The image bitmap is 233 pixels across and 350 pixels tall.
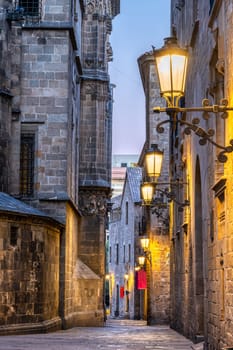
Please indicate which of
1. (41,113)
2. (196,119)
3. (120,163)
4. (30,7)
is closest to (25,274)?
(41,113)

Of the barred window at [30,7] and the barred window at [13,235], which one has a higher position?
the barred window at [30,7]

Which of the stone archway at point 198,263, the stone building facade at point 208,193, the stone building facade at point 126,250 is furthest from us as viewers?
the stone building facade at point 126,250

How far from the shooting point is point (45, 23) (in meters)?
29.2

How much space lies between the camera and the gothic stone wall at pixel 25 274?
22828 mm

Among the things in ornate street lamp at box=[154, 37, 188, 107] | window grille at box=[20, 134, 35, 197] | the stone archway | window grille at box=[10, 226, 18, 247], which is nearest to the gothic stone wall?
window grille at box=[10, 226, 18, 247]

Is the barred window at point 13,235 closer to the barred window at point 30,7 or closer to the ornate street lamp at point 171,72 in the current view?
the barred window at point 30,7

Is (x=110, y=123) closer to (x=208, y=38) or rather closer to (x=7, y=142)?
(x=7, y=142)

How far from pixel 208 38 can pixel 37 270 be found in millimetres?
11542

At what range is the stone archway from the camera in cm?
1939

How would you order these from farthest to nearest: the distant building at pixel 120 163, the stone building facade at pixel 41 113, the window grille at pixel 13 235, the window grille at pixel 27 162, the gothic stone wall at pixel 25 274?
the distant building at pixel 120 163 < the window grille at pixel 27 162 < the stone building facade at pixel 41 113 < the window grille at pixel 13 235 < the gothic stone wall at pixel 25 274

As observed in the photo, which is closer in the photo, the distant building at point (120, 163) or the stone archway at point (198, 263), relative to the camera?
the stone archway at point (198, 263)

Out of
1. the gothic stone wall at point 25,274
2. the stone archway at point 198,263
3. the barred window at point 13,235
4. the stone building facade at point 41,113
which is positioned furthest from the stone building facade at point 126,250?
the stone archway at point 198,263

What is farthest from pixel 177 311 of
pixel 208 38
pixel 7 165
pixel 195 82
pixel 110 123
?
pixel 110 123

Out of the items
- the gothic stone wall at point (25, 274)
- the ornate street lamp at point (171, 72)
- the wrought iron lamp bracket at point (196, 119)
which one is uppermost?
the ornate street lamp at point (171, 72)
